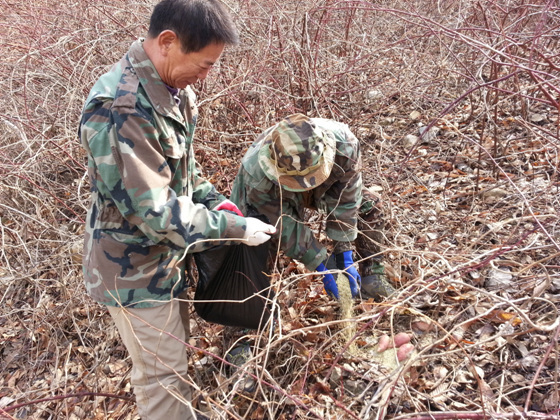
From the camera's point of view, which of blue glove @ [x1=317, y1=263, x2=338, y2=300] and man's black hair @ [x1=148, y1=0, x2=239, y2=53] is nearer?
man's black hair @ [x1=148, y1=0, x2=239, y2=53]

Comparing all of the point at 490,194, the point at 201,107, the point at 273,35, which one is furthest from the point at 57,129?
the point at 490,194

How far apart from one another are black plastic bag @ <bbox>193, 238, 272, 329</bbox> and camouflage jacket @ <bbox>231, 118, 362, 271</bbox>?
309 millimetres

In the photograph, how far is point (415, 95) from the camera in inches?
160

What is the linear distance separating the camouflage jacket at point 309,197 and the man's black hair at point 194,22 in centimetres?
86

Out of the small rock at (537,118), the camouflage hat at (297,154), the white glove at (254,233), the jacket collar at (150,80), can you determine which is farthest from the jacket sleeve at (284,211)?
the small rock at (537,118)

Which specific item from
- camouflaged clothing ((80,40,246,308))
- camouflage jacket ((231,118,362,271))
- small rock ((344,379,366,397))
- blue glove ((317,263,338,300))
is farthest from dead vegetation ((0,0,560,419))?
camouflaged clothing ((80,40,246,308))

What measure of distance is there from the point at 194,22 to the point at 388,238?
180 cm

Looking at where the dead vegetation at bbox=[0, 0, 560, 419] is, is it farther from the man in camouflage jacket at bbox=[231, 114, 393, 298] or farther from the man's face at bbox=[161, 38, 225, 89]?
the man's face at bbox=[161, 38, 225, 89]

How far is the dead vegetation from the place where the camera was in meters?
1.91

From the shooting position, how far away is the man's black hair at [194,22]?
1.53 metres

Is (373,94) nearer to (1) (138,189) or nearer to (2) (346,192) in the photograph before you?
(2) (346,192)

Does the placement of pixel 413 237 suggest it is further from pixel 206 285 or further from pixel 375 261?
pixel 206 285

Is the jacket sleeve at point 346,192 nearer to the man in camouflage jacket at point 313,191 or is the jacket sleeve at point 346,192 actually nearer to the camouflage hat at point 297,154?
the man in camouflage jacket at point 313,191

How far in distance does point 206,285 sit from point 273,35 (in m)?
3.01
